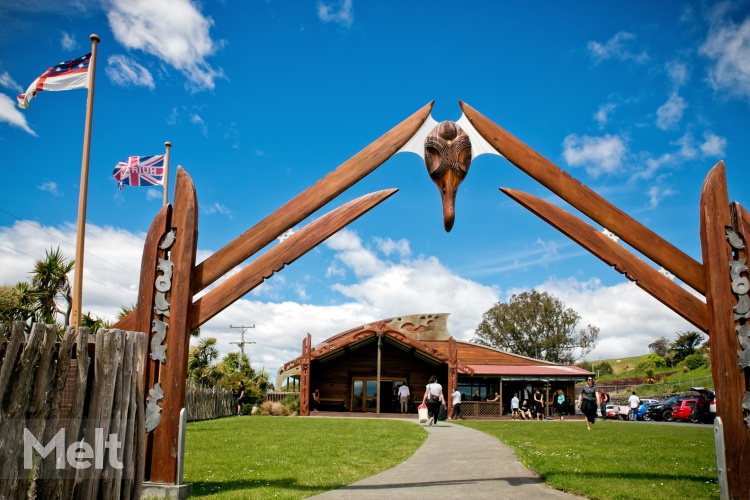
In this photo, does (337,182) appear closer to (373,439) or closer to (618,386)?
(373,439)

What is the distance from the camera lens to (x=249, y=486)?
808cm

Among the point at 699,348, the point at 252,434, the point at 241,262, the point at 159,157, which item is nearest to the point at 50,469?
the point at 241,262

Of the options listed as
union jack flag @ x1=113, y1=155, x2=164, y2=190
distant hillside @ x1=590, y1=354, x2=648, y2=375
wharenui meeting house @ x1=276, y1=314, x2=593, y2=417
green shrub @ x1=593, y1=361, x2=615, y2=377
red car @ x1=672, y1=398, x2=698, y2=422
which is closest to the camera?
union jack flag @ x1=113, y1=155, x2=164, y2=190

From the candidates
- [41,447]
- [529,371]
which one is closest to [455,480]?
[41,447]

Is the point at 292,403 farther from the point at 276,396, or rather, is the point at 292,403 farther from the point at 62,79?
the point at 62,79

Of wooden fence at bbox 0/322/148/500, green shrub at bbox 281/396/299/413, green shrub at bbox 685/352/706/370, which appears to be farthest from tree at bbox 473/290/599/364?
wooden fence at bbox 0/322/148/500

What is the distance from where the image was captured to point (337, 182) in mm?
8555

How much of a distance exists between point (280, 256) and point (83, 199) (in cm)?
808

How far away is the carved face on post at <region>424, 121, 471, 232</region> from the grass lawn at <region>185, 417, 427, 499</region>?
13.6 feet

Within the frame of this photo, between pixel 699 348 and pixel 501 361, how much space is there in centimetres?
4405

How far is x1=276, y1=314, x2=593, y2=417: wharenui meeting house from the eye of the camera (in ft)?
102

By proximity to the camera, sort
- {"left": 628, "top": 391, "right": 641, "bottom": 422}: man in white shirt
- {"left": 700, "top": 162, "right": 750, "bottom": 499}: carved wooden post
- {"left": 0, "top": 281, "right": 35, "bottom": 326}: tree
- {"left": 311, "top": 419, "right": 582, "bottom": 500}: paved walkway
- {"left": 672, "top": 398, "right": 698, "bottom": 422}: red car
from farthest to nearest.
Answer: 1. {"left": 628, "top": 391, "right": 641, "bottom": 422}: man in white shirt
2. {"left": 672, "top": 398, "right": 698, "bottom": 422}: red car
3. {"left": 0, "top": 281, "right": 35, "bottom": 326}: tree
4. {"left": 311, "top": 419, "right": 582, "bottom": 500}: paved walkway
5. {"left": 700, "top": 162, "right": 750, "bottom": 499}: carved wooden post

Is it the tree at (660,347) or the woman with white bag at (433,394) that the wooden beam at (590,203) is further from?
the tree at (660,347)

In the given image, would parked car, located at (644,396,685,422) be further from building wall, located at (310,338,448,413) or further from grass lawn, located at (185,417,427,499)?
grass lawn, located at (185,417,427,499)
